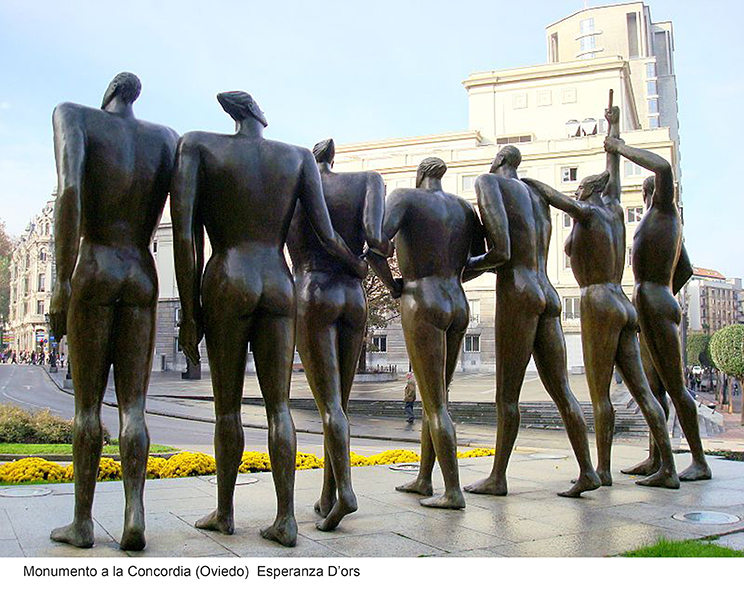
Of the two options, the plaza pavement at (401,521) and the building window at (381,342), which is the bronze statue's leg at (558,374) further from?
the building window at (381,342)

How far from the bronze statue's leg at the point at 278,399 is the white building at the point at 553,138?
3983 centimetres

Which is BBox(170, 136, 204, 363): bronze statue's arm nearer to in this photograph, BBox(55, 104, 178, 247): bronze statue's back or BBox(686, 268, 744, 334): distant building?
BBox(55, 104, 178, 247): bronze statue's back

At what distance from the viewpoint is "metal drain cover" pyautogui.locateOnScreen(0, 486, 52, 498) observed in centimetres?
700

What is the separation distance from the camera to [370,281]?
3888 centimetres

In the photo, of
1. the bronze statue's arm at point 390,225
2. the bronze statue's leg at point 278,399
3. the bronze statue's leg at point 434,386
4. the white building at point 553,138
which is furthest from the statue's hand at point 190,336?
the white building at point 553,138

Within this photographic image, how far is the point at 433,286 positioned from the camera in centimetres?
669

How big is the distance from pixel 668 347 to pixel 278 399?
487cm

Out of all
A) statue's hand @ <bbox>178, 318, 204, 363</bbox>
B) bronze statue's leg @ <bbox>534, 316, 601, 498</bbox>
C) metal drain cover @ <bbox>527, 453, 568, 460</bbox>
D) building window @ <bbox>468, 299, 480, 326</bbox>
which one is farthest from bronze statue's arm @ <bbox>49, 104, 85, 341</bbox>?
building window @ <bbox>468, 299, 480, 326</bbox>

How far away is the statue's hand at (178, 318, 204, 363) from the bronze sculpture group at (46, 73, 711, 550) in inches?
0.7

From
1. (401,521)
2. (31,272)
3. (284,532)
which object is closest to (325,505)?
(401,521)

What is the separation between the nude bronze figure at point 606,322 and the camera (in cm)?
787

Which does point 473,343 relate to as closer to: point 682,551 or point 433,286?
point 433,286
